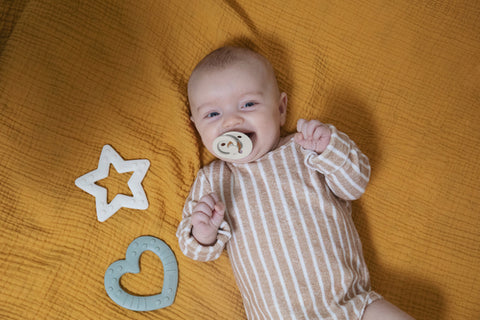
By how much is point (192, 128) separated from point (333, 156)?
49cm

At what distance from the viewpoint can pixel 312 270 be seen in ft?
3.75

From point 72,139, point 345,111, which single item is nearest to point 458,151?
point 345,111

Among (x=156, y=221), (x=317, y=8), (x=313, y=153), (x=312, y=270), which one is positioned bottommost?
(x=156, y=221)

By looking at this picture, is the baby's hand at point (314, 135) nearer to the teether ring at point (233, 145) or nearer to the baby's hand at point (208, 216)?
the teether ring at point (233, 145)

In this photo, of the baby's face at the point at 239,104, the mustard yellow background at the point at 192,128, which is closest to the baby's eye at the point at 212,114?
the baby's face at the point at 239,104

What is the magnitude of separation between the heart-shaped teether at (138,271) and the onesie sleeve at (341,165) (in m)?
0.51

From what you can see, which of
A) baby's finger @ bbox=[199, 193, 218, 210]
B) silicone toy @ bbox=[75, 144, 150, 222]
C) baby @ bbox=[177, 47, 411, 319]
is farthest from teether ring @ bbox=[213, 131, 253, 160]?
silicone toy @ bbox=[75, 144, 150, 222]

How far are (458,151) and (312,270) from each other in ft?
2.24

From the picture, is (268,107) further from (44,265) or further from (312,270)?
(44,265)

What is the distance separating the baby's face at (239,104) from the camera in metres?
1.19

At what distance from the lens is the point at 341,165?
1138 mm

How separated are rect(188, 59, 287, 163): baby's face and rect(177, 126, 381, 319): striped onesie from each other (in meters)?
0.09

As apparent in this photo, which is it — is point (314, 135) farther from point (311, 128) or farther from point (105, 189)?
point (105, 189)

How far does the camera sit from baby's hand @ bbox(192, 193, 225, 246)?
3.74 ft
